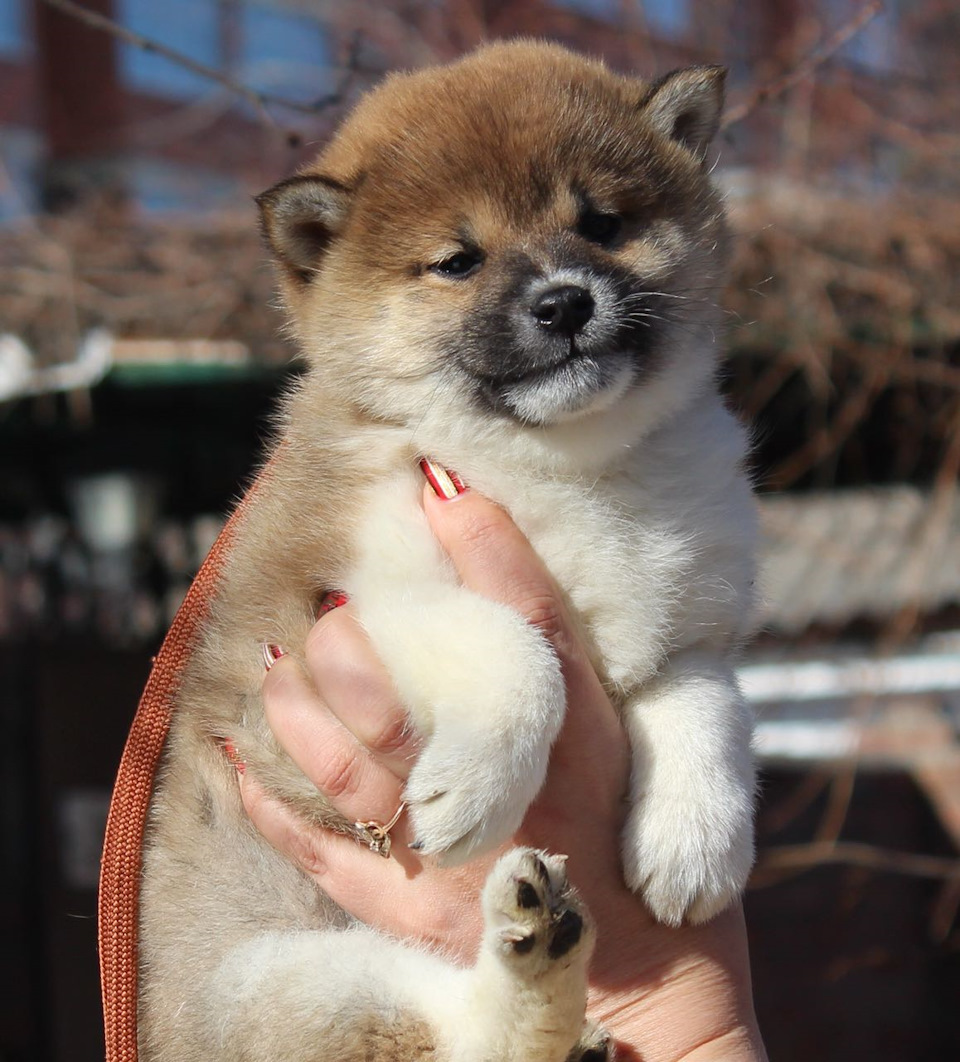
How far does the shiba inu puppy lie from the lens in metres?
1.84

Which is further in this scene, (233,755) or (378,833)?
(233,755)

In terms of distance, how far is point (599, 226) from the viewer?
2.24m

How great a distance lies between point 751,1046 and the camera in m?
2.04

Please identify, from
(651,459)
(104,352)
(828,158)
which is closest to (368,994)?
(651,459)

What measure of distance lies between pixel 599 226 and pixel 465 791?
118cm

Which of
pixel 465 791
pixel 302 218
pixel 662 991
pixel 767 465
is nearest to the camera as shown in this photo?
pixel 465 791

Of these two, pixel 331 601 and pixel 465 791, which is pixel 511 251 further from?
pixel 465 791

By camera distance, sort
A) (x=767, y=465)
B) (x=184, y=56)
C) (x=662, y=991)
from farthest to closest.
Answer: (x=767, y=465) → (x=184, y=56) → (x=662, y=991)

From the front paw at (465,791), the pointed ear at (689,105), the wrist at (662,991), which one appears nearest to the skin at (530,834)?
the wrist at (662,991)

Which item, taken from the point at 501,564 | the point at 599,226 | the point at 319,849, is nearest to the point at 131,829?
the point at 319,849

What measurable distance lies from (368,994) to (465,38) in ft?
19.1

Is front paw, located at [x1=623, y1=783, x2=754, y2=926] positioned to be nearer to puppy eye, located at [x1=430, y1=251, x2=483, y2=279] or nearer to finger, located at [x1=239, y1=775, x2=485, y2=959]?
finger, located at [x1=239, y1=775, x2=485, y2=959]

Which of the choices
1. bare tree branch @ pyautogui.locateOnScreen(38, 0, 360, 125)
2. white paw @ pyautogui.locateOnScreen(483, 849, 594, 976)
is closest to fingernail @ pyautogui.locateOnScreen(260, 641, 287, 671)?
white paw @ pyautogui.locateOnScreen(483, 849, 594, 976)

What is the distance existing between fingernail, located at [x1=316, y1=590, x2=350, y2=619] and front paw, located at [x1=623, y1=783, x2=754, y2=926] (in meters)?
0.68
